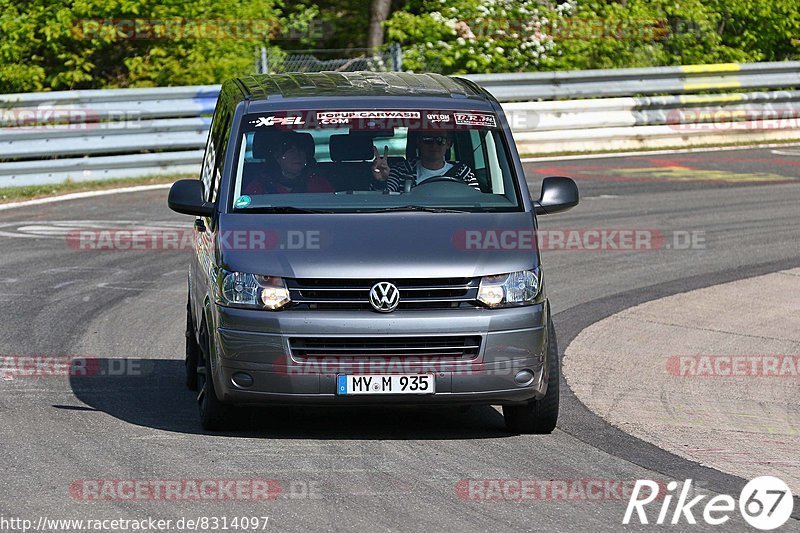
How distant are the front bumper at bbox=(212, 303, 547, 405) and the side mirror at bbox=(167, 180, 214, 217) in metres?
0.83

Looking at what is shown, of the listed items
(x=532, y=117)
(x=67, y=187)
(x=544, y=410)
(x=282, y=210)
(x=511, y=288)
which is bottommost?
(x=67, y=187)

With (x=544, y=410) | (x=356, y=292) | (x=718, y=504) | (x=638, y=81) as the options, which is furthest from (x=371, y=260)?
(x=638, y=81)

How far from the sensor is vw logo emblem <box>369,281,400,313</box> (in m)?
7.45

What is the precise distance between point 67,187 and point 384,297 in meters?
12.4

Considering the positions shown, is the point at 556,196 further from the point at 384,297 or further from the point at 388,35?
the point at 388,35

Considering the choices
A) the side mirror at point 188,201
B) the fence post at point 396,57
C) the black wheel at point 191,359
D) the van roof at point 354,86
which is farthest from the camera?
the fence post at point 396,57

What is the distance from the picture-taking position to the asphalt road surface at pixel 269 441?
6461mm

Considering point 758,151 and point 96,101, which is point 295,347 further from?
point 758,151

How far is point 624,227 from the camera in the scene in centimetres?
1614

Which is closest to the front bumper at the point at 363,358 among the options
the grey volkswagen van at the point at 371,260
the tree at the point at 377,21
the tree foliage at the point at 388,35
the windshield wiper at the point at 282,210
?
the grey volkswagen van at the point at 371,260

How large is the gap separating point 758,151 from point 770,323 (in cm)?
1181

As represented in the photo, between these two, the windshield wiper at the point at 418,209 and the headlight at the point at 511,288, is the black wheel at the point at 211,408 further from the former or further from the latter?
the headlight at the point at 511,288

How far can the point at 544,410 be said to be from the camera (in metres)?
7.96

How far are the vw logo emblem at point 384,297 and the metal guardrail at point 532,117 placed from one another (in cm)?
1225
